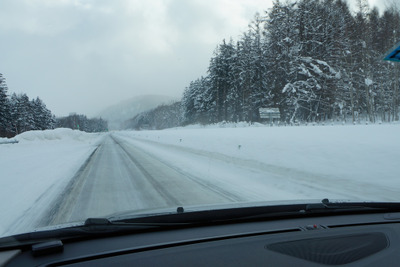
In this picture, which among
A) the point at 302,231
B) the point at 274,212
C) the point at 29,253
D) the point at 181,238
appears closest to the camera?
the point at 29,253

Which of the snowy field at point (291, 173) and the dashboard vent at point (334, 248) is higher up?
the dashboard vent at point (334, 248)

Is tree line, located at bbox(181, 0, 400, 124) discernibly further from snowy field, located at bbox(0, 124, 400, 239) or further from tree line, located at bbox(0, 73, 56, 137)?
tree line, located at bbox(0, 73, 56, 137)

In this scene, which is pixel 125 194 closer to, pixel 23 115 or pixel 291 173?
pixel 291 173

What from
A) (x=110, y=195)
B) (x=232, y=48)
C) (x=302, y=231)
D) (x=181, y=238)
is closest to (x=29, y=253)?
(x=181, y=238)

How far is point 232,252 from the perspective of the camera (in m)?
1.77

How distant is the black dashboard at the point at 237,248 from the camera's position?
64.2 inches

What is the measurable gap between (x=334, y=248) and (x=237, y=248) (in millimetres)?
689

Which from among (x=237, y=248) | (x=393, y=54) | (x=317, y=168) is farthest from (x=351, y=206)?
(x=317, y=168)

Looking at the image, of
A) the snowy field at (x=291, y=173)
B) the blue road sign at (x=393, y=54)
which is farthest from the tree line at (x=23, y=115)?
the blue road sign at (x=393, y=54)

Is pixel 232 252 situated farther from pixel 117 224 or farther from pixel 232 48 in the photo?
pixel 232 48

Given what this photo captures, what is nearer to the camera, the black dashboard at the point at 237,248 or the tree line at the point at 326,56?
the black dashboard at the point at 237,248

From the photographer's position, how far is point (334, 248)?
6.22 feet

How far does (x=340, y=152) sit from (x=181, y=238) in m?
7.09

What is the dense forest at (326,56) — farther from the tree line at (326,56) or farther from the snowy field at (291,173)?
the snowy field at (291,173)
